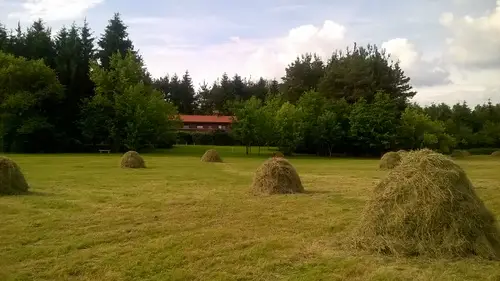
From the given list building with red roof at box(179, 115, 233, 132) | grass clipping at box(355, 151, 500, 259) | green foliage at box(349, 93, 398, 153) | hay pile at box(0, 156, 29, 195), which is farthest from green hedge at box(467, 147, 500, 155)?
grass clipping at box(355, 151, 500, 259)

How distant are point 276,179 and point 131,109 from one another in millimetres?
41530

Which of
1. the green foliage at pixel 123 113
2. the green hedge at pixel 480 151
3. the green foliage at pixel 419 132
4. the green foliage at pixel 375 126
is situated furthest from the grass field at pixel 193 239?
the green hedge at pixel 480 151

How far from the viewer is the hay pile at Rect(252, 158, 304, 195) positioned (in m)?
17.1

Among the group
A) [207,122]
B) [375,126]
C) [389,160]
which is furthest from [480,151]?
[207,122]

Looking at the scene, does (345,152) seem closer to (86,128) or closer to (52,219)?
(86,128)

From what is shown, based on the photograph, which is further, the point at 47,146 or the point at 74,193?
the point at 47,146

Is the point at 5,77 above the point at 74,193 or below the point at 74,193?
above

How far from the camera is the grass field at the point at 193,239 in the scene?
7679 mm

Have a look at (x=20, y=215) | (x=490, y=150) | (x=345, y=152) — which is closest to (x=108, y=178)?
(x=20, y=215)

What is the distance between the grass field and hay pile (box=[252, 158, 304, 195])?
78cm

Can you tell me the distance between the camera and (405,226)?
29.1 feet

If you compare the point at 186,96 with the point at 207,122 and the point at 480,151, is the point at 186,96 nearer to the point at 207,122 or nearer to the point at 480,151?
the point at 207,122

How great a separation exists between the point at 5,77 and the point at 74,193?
40534 mm

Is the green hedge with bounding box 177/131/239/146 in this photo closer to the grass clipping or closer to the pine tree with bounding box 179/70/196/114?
the pine tree with bounding box 179/70/196/114
